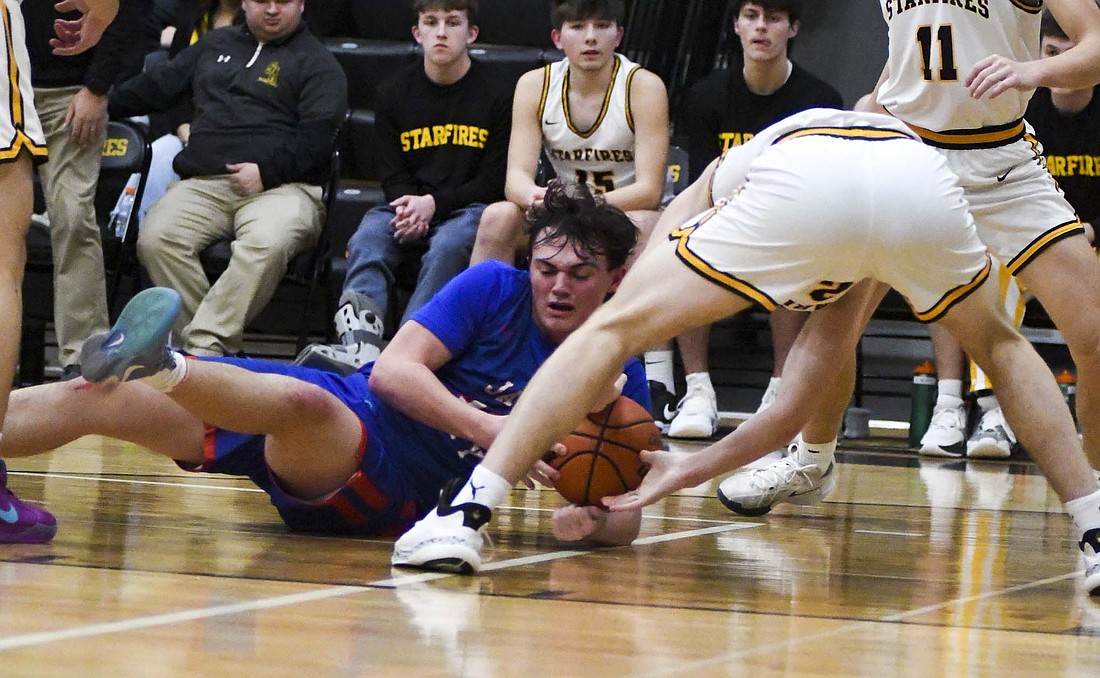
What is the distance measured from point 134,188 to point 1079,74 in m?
4.68

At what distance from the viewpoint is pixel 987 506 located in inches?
184

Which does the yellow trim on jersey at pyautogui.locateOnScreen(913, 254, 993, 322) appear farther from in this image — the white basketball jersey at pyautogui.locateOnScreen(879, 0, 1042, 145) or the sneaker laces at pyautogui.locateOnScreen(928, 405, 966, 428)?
the sneaker laces at pyautogui.locateOnScreen(928, 405, 966, 428)

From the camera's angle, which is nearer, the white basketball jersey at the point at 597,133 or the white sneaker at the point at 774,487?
the white sneaker at the point at 774,487

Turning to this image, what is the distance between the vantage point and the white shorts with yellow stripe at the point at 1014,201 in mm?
3697

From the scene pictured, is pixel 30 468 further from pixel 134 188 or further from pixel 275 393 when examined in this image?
pixel 134 188

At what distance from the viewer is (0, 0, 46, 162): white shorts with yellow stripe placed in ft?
9.96

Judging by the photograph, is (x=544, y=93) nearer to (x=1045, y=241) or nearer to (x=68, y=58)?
(x=68, y=58)

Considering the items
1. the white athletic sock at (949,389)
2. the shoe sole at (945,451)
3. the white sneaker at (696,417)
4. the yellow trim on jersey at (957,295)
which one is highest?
the yellow trim on jersey at (957,295)

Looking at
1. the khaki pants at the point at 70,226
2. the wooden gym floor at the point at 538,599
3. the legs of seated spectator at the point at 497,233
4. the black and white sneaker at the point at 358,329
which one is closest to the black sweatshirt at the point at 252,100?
the khaki pants at the point at 70,226

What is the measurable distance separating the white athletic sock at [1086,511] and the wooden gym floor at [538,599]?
0.13 meters

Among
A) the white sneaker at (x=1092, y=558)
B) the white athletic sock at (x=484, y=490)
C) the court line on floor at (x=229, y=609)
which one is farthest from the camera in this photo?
the white sneaker at (x=1092, y=558)

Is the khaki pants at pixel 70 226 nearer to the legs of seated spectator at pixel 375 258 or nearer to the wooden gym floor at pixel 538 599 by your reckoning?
the legs of seated spectator at pixel 375 258

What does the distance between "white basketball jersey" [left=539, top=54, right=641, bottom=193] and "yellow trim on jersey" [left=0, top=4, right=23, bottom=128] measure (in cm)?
362

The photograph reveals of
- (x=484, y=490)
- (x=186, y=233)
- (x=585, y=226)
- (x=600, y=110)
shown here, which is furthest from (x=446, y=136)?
(x=484, y=490)
